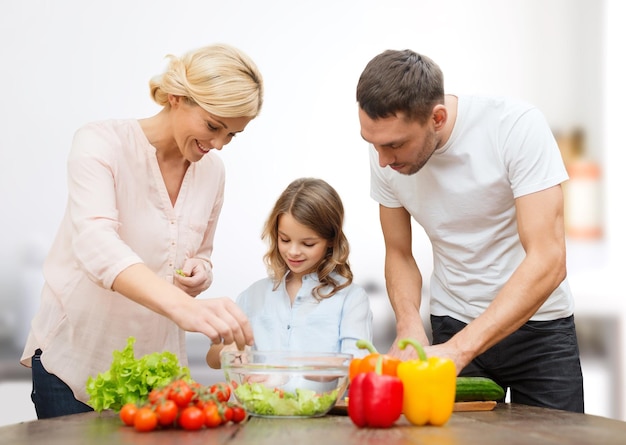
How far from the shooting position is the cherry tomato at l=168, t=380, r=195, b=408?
6.26 ft

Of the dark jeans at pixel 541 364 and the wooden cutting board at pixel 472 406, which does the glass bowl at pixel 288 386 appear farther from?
the dark jeans at pixel 541 364

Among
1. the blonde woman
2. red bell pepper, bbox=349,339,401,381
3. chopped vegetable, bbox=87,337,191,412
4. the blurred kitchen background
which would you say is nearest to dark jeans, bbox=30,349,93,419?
the blonde woman

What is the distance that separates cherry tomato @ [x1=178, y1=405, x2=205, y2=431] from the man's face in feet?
3.10

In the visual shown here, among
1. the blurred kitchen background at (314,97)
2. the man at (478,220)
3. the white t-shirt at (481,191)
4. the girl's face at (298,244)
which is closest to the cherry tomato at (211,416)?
the man at (478,220)

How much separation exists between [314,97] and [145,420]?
2.85 meters

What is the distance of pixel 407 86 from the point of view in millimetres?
2361

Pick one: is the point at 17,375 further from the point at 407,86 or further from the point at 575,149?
the point at 575,149

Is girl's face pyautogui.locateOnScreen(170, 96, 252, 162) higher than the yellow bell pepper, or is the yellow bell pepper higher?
girl's face pyautogui.locateOnScreen(170, 96, 252, 162)

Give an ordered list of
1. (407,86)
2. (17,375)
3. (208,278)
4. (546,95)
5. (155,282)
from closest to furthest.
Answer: (155,282)
(407,86)
(208,278)
(17,375)
(546,95)

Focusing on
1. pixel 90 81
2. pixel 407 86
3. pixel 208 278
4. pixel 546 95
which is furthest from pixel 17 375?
pixel 546 95

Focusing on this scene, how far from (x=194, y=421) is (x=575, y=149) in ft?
10.3

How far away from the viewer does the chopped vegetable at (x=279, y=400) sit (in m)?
2.01

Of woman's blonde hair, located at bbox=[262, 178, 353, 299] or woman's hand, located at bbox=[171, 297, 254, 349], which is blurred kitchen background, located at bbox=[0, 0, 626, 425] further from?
woman's hand, located at bbox=[171, 297, 254, 349]

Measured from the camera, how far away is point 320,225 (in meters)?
3.07
